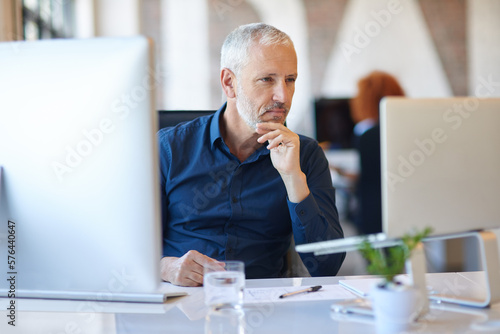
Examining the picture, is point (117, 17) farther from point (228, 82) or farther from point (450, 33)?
point (228, 82)

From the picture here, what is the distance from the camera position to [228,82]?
67.8 inches

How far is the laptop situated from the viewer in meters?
0.94

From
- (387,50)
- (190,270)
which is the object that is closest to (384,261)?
(190,270)

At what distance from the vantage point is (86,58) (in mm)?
852

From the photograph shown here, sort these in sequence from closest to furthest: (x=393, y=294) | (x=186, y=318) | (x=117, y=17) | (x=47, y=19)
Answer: (x=393, y=294) → (x=186, y=318) → (x=47, y=19) → (x=117, y=17)

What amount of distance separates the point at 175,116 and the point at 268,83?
33 cm

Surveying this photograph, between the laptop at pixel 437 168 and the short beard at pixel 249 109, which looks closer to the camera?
the laptop at pixel 437 168

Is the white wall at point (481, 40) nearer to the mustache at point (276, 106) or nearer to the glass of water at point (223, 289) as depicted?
the mustache at point (276, 106)

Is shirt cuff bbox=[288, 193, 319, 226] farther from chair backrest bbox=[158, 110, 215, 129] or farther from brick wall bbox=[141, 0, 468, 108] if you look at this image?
brick wall bbox=[141, 0, 468, 108]

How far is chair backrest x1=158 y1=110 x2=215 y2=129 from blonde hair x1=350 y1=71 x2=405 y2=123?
5.92 feet

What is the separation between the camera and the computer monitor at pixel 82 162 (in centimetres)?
84

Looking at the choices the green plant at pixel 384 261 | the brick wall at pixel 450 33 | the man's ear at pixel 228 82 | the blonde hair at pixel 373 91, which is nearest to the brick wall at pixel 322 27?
the brick wall at pixel 450 33

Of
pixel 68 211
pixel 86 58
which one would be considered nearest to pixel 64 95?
pixel 86 58

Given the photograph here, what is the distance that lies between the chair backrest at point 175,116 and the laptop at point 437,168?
84cm
